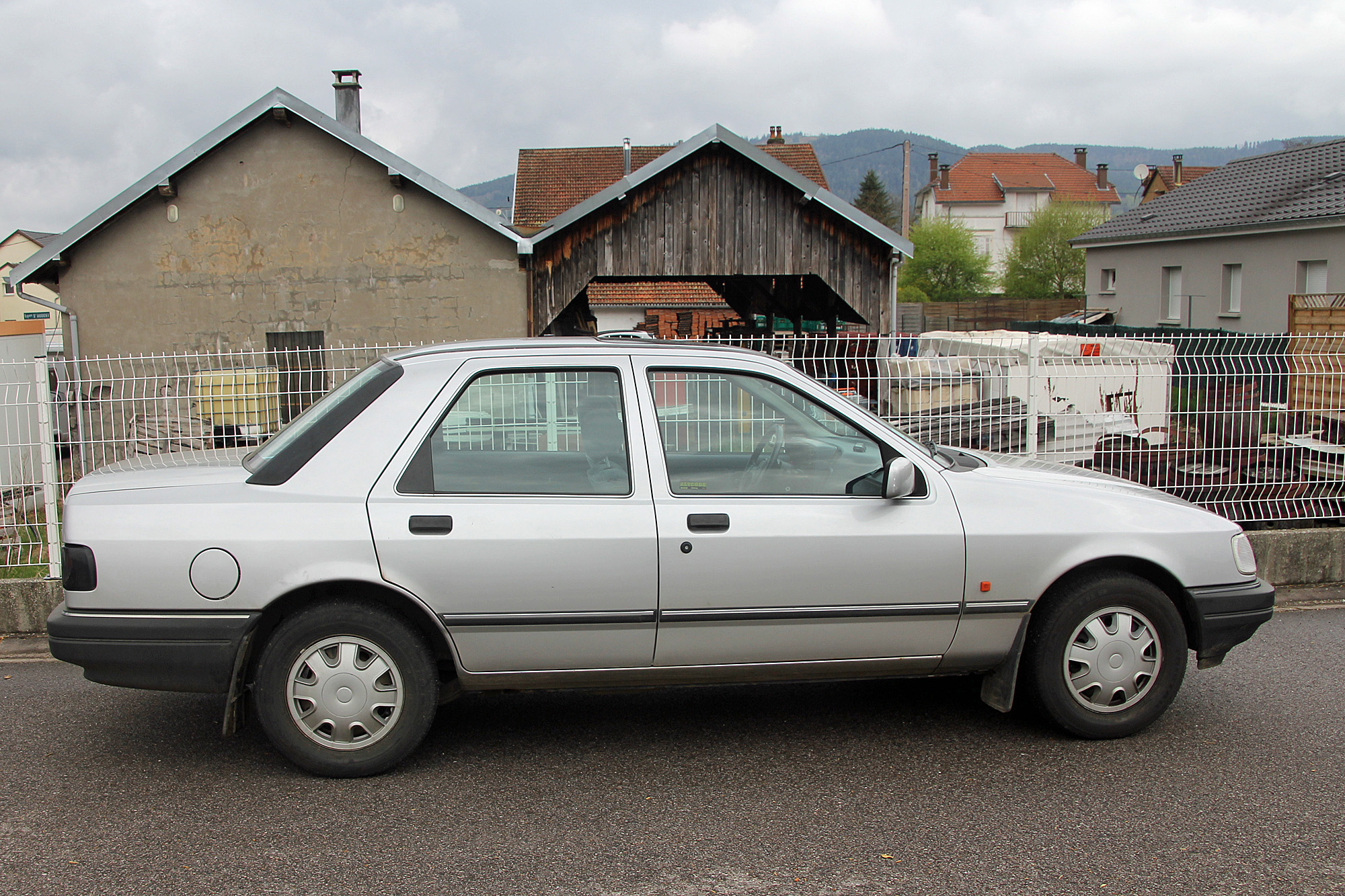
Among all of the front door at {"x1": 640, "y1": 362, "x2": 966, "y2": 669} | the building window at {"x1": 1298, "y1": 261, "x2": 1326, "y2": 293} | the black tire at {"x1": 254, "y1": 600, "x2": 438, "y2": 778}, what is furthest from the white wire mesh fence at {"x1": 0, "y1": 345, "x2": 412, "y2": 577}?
the building window at {"x1": 1298, "y1": 261, "x2": 1326, "y2": 293}

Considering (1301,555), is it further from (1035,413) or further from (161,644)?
(161,644)

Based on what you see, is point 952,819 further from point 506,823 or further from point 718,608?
point 506,823

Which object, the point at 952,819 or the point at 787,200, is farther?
the point at 787,200

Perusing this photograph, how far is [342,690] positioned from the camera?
4191mm

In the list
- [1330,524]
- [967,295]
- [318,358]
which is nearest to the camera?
[1330,524]

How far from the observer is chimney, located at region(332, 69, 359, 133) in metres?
22.6

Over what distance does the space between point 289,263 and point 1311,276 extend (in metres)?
25.2

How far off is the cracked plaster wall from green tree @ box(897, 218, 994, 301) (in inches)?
2216

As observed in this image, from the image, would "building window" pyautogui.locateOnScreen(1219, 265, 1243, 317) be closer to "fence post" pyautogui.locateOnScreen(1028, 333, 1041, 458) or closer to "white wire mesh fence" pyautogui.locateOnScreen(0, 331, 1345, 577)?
"white wire mesh fence" pyautogui.locateOnScreen(0, 331, 1345, 577)

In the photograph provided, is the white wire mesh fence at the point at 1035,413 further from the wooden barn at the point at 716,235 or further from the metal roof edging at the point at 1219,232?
the metal roof edging at the point at 1219,232

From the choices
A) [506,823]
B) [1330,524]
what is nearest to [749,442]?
[506,823]

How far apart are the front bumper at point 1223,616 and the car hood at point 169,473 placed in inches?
150

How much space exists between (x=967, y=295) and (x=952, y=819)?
69.8 meters

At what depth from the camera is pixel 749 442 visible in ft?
15.0
